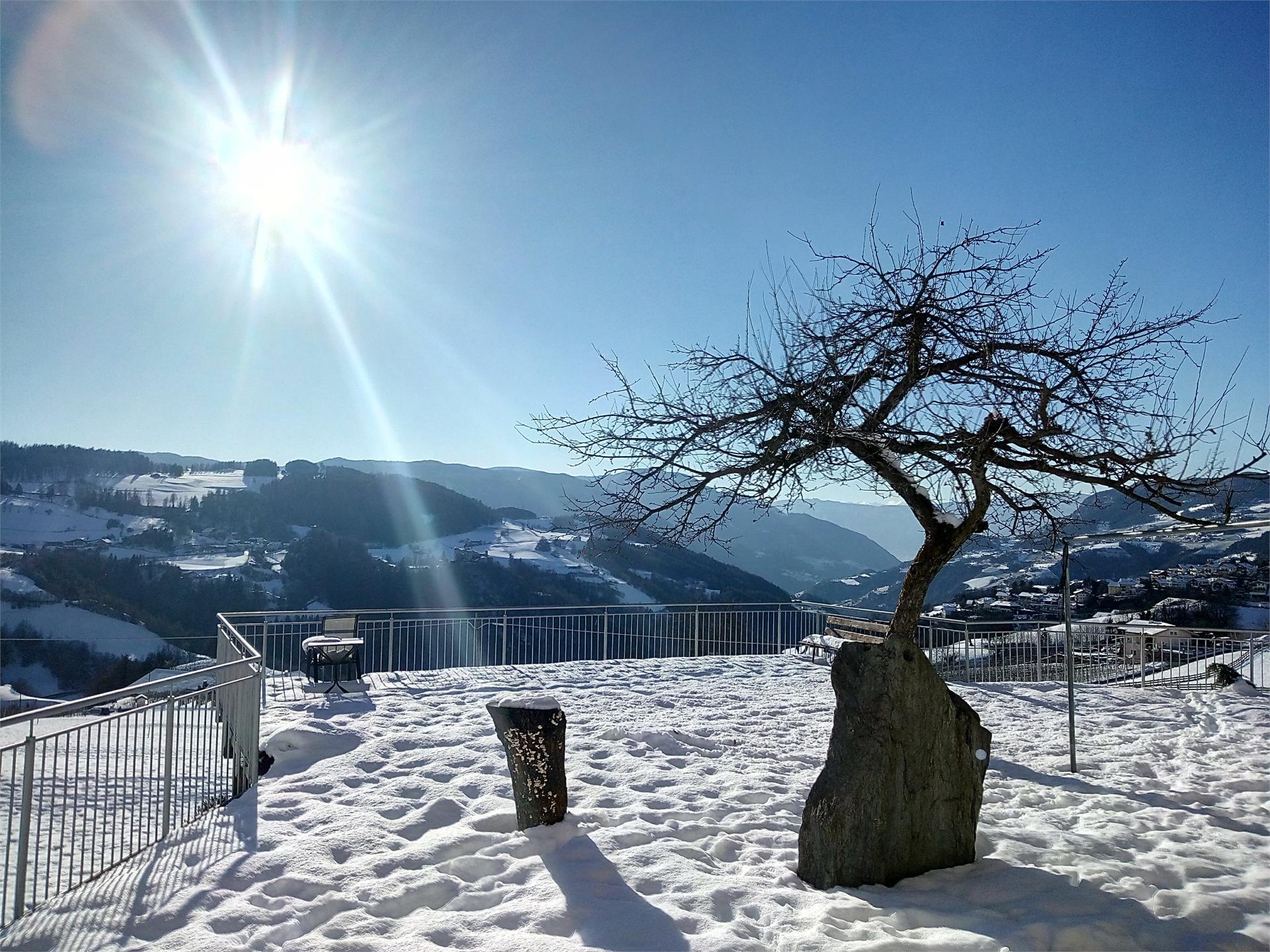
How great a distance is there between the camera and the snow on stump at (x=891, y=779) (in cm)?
413

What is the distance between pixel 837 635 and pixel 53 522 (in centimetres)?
7366

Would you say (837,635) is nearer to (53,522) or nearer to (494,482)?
(53,522)

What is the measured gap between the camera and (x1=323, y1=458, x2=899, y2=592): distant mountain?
10050 cm

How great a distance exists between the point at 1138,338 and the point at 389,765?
6.63 metres

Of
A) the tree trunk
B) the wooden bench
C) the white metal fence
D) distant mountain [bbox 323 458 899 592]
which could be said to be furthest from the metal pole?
distant mountain [bbox 323 458 899 592]

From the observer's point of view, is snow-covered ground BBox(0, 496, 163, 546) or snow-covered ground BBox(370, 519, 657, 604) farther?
snow-covered ground BBox(0, 496, 163, 546)

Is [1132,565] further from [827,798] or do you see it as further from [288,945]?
[288,945]

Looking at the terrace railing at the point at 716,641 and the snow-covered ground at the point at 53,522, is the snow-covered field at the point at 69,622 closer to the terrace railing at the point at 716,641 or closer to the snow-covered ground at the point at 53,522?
the snow-covered ground at the point at 53,522

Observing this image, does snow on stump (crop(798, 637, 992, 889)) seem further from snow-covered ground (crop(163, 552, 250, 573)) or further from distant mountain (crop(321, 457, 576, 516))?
distant mountain (crop(321, 457, 576, 516))

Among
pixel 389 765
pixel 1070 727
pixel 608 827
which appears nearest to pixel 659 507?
pixel 608 827

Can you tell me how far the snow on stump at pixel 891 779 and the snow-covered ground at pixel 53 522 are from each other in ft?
230

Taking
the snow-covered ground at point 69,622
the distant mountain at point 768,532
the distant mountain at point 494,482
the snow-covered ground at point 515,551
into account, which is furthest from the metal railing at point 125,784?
the distant mountain at point 494,482

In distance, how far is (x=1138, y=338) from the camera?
16.3ft

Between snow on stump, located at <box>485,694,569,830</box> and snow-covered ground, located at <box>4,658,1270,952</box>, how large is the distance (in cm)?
15
